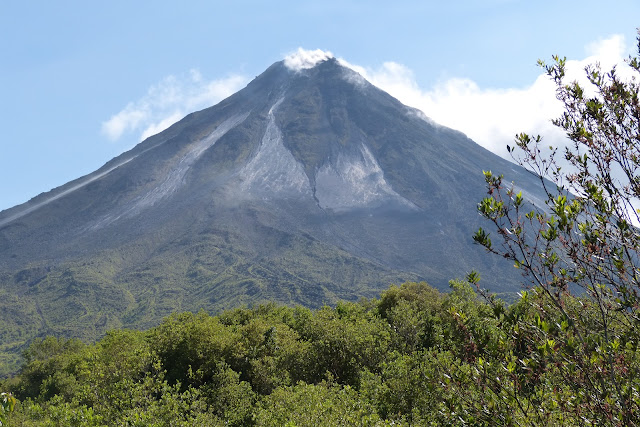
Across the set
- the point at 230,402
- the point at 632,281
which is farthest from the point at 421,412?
the point at 632,281

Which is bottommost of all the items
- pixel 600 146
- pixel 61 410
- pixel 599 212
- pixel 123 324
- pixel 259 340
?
pixel 123 324

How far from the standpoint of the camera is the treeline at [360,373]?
16.8 ft

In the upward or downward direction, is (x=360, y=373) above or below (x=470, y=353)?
below

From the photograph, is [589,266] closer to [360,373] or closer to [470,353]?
[470,353]

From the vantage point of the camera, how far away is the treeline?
511 centimetres

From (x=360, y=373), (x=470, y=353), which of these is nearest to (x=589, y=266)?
(x=470, y=353)

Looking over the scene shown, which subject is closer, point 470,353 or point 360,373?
Answer: point 470,353

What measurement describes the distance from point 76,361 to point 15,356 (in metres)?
106

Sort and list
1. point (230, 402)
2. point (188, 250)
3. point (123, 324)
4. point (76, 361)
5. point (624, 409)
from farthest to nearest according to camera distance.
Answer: point (188, 250), point (123, 324), point (76, 361), point (230, 402), point (624, 409)

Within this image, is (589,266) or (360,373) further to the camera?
(360,373)

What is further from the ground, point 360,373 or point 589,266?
point 589,266

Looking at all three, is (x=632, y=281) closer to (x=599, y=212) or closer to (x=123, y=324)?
(x=599, y=212)

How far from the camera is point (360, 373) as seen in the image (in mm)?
21312

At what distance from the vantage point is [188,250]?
199m
